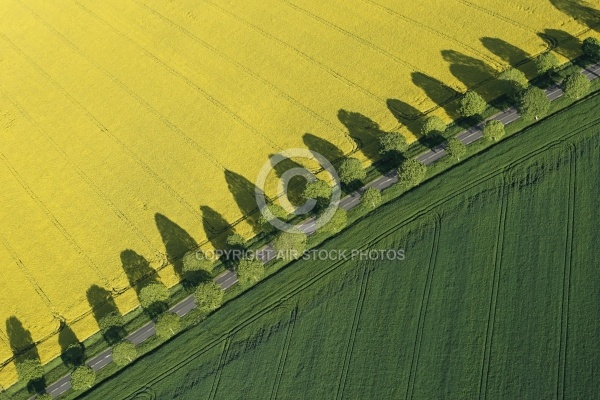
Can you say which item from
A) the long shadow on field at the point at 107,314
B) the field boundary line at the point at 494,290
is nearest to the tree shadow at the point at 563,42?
the field boundary line at the point at 494,290

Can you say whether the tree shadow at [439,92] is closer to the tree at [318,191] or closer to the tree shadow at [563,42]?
the tree shadow at [563,42]

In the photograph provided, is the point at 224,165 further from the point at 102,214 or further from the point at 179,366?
the point at 179,366

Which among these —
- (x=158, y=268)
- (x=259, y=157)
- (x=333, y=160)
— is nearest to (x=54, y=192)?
(x=158, y=268)

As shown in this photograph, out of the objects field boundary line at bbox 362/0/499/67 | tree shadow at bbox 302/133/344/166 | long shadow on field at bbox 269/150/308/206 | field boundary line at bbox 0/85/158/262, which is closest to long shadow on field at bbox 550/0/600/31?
field boundary line at bbox 362/0/499/67

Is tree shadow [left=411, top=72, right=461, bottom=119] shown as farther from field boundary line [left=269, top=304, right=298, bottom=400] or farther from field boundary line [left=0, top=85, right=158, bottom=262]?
field boundary line [left=0, top=85, right=158, bottom=262]

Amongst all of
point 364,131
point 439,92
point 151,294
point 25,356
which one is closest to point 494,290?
point 364,131

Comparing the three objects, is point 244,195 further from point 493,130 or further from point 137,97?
point 493,130

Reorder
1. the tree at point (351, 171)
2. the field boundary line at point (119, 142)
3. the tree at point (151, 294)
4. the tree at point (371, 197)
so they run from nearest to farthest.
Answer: the tree at point (151, 294)
the tree at point (371, 197)
the tree at point (351, 171)
the field boundary line at point (119, 142)
